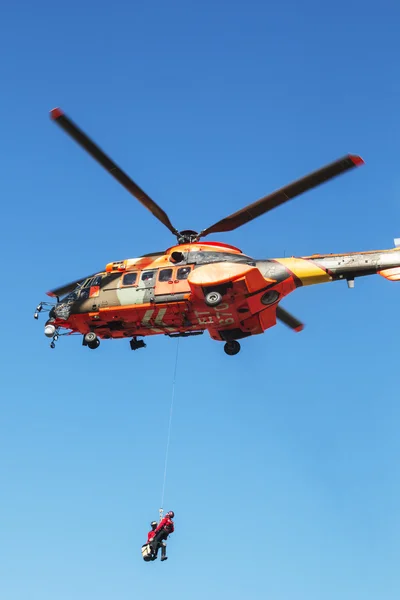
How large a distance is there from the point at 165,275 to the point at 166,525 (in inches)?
303

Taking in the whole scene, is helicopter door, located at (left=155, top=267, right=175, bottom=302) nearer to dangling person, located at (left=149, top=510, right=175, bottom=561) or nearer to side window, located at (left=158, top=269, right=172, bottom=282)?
side window, located at (left=158, top=269, right=172, bottom=282)

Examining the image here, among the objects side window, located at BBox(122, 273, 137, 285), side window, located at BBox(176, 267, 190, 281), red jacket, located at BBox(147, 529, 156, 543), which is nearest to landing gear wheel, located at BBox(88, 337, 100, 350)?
side window, located at BBox(122, 273, 137, 285)

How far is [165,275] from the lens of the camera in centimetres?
2628

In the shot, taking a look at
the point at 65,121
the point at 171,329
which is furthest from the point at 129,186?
the point at 171,329

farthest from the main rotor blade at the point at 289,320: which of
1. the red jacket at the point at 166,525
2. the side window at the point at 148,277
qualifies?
the red jacket at the point at 166,525

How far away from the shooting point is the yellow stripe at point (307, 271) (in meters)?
25.6

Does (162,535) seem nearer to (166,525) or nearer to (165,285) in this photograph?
(166,525)

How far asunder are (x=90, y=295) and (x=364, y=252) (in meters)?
9.03

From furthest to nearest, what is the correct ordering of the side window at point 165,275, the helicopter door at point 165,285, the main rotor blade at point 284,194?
the side window at point 165,275, the helicopter door at point 165,285, the main rotor blade at point 284,194

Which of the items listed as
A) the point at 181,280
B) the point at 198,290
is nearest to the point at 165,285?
the point at 181,280

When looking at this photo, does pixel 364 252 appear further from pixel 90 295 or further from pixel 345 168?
pixel 90 295

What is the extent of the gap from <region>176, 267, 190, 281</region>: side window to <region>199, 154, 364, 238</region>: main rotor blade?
2244 millimetres

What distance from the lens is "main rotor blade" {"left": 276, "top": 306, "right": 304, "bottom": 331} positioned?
96.8ft

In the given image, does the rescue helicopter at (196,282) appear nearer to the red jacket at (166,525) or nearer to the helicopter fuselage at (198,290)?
the helicopter fuselage at (198,290)
